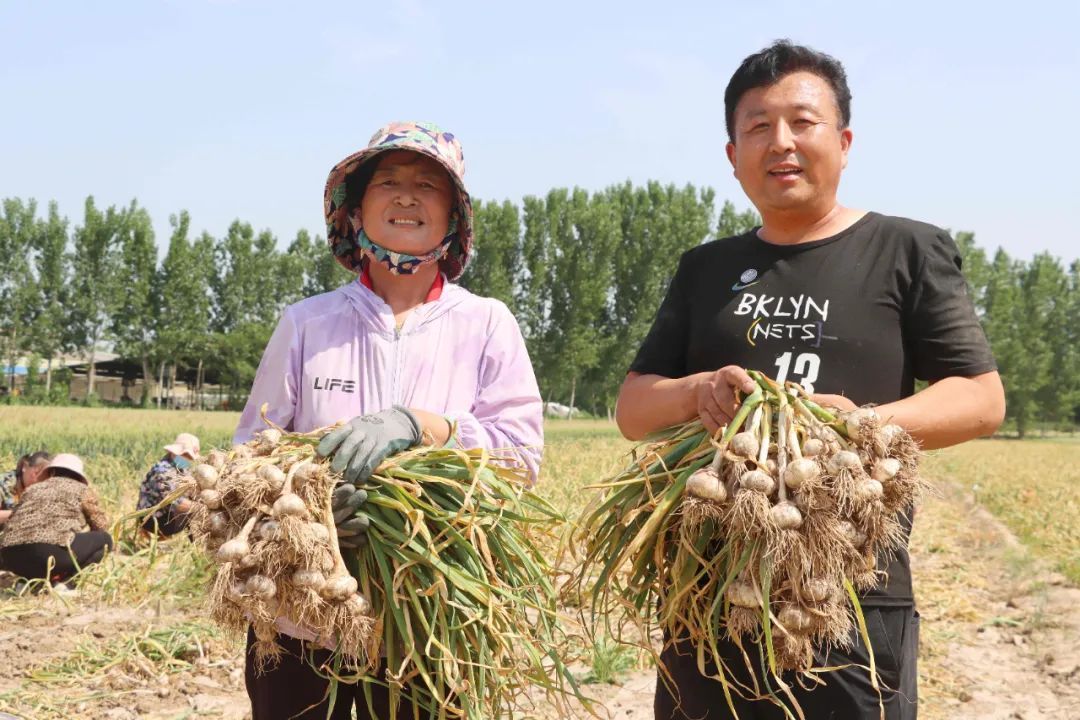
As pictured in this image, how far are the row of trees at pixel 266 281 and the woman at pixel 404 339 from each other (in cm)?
2910

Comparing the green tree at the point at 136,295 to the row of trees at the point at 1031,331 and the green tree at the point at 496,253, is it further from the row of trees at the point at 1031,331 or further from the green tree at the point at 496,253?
the row of trees at the point at 1031,331

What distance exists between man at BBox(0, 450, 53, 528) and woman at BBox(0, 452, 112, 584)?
0.21 meters

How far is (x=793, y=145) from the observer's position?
167cm

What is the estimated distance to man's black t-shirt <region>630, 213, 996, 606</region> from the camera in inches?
64.0

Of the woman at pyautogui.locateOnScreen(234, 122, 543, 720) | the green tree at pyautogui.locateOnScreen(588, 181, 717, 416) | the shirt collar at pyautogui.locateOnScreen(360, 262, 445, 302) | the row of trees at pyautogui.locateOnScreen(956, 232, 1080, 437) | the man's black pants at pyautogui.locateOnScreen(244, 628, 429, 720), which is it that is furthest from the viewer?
the row of trees at pyautogui.locateOnScreen(956, 232, 1080, 437)

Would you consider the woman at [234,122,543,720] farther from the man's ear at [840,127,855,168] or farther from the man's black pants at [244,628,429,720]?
the man's ear at [840,127,855,168]

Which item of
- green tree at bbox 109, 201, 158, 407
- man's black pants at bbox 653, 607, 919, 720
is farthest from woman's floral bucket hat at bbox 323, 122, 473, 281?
green tree at bbox 109, 201, 158, 407

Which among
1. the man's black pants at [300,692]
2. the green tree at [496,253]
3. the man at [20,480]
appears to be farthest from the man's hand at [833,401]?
the green tree at [496,253]

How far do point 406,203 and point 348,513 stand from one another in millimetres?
718

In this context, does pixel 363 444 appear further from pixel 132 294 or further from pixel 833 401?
pixel 132 294

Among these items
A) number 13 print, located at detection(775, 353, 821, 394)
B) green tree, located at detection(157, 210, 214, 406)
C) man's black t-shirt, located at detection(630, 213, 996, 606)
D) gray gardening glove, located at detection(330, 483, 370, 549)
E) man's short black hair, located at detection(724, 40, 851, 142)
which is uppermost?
green tree, located at detection(157, 210, 214, 406)

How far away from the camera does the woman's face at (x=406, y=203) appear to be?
1952 millimetres

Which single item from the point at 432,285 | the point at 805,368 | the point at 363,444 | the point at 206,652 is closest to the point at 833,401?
the point at 805,368

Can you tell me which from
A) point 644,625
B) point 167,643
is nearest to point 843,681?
point 644,625
